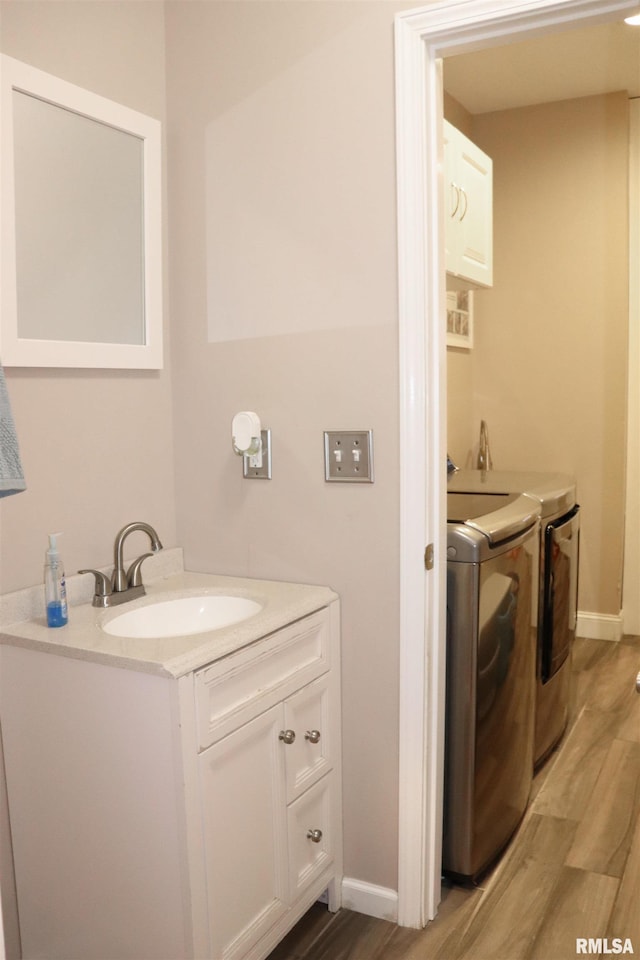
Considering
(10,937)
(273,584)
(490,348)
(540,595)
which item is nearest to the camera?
(10,937)

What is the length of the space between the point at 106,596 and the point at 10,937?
2.47ft

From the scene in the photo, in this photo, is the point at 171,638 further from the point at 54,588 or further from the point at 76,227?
the point at 76,227

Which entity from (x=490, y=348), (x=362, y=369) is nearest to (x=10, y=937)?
(x=362, y=369)

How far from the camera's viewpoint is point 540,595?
2615 millimetres

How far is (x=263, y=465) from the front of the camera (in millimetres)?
2049

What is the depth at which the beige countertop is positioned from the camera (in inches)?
58.7

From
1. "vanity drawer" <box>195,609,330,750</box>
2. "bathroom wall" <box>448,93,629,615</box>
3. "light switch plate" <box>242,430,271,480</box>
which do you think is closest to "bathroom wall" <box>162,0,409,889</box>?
"light switch plate" <box>242,430,271,480</box>

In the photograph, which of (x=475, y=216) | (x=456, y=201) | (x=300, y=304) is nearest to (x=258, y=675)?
(x=300, y=304)

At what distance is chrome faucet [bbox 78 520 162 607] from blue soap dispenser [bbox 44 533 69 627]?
0.12 metres

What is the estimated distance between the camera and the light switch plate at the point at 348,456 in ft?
6.24

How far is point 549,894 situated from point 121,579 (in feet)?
4.41

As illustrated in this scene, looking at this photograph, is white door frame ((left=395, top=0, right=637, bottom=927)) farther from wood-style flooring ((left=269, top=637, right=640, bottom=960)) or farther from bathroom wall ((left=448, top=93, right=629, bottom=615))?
bathroom wall ((left=448, top=93, right=629, bottom=615))

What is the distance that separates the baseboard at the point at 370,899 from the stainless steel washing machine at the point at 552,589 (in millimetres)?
903

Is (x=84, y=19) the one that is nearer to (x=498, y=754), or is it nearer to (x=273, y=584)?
(x=273, y=584)
